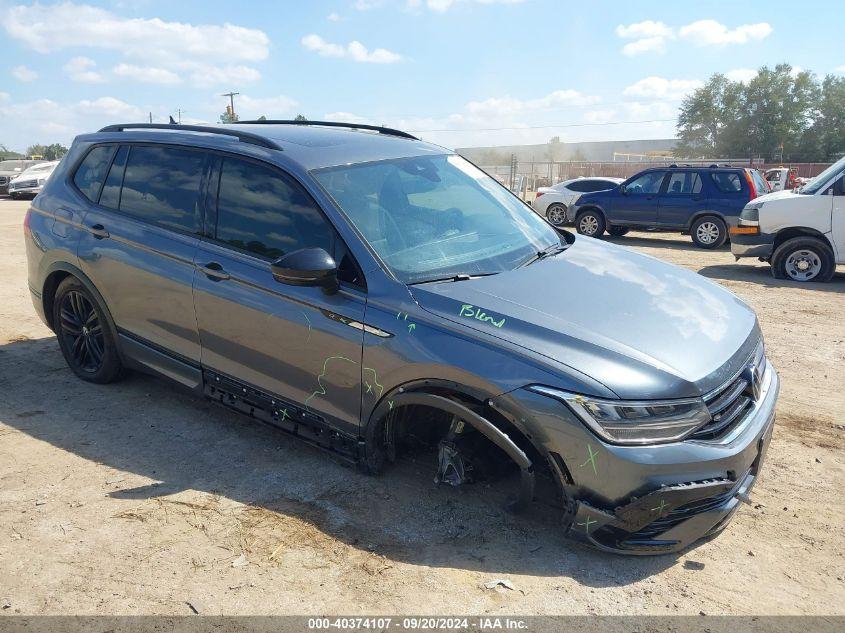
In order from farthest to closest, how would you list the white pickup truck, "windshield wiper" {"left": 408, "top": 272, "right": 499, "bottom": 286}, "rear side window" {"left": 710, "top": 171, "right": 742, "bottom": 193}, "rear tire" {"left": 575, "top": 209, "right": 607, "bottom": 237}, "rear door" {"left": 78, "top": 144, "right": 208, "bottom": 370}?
"rear tire" {"left": 575, "top": 209, "right": 607, "bottom": 237} < "rear side window" {"left": 710, "top": 171, "right": 742, "bottom": 193} < the white pickup truck < "rear door" {"left": 78, "top": 144, "right": 208, "bottom": 370} < "windshield wiper" {"left": 408, "top": 272, "right": 499, "bottom": 286}

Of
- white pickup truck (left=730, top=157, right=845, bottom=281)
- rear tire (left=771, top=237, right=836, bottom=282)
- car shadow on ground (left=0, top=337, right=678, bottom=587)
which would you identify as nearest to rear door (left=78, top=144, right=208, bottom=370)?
car shadow on ground (left=0, top=337, right=678, bottom=587)

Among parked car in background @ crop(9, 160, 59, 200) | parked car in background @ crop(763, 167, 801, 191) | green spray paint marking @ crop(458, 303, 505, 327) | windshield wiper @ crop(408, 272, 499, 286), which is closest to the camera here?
green spray paint marking @ crop(458, 303, 505, 327)

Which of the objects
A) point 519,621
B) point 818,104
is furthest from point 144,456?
point 818,104

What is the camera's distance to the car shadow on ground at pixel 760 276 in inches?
377

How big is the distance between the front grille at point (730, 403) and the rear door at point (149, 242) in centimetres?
293

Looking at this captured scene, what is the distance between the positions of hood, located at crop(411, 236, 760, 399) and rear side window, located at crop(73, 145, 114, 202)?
291 cm

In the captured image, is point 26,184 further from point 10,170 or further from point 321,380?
point 321,380

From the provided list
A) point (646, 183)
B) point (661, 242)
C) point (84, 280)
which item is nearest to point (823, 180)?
point (646, 183)

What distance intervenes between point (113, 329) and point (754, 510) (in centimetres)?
422

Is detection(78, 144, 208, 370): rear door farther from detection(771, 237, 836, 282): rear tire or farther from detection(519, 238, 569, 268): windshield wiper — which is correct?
detection(771, 237, 836, 282): rear tire

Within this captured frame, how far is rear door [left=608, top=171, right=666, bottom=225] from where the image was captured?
48.7 feet

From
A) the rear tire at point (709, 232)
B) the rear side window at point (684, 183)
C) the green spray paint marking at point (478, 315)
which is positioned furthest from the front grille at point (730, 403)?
the rear side window at point (684, 183)

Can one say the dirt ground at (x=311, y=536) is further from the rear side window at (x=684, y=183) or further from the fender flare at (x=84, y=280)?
the rear side window at (x=684, y=183)

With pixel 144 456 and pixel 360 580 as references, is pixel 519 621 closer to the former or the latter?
pixel 360 580
